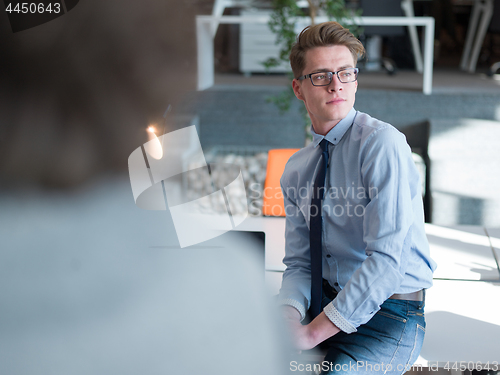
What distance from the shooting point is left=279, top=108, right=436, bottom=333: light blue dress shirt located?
83 cm

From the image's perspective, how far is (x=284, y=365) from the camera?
51 cm

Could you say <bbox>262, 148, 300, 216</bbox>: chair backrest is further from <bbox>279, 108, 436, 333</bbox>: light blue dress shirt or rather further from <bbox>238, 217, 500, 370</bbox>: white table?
<bbox>279, 108, 436, 333</bbox>: light blue dress shirt

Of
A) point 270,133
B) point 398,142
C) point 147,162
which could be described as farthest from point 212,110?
point 147,162

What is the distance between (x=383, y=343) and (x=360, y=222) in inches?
9.2

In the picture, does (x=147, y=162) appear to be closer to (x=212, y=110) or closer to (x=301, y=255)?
(x=301, y=255)

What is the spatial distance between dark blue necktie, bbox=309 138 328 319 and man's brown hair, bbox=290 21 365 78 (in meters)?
0.19

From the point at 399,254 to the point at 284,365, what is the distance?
15.9 inches

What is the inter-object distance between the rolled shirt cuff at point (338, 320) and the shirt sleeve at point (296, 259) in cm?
7

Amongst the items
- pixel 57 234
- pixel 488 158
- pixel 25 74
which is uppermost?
pixel 25 74

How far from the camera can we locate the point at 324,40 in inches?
35.0

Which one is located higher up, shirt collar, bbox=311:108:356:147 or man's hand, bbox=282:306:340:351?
shirt collar, bbox=311:108:356:147
